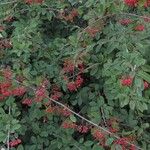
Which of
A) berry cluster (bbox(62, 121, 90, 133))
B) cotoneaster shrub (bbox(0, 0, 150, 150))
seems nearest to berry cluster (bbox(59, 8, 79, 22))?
cotoneaster shrub (bbox(0, 0, 150, 150))

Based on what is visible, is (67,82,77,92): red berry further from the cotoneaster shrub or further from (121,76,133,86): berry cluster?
(121,76,133,86): berry cluster

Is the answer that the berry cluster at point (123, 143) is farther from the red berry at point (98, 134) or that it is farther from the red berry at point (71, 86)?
the red berry at point (71, 86)

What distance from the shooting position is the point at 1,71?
8.32 ft

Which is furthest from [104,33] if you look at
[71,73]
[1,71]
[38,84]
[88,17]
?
[1,71]

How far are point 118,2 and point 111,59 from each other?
0.36 metres

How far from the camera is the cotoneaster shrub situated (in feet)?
7.95

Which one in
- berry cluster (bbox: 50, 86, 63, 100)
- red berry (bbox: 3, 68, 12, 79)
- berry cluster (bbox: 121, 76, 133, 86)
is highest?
berry cluster (bbox: 121, 76, 133, 86)

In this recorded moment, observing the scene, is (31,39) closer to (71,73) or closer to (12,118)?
(71,73)

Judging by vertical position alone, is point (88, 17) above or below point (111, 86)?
above

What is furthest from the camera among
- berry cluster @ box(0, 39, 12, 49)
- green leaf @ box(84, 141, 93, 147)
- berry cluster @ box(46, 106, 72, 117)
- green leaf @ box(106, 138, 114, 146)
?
berry cluster @ box(0, 39, 12, 49)

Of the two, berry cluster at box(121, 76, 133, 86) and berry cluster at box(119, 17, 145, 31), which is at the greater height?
berry cluster at box(119, 17, 145, 31)

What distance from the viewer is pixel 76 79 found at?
104 inches

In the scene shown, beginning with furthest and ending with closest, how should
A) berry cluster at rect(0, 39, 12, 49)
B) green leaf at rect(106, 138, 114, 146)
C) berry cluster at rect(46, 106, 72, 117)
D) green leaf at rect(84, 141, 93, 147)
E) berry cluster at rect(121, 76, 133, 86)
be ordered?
berry cluster at rect(0, 39, 12, 49) < green leaf at rect(84, 141, 93, 147) < berry cluster at rect(46, 106, 72, 117) < green leaf at rect(106, 138, 114, 146) < berry cluster at rect(121, 76, 133, 86)

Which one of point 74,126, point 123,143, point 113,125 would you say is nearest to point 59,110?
point 74,126
